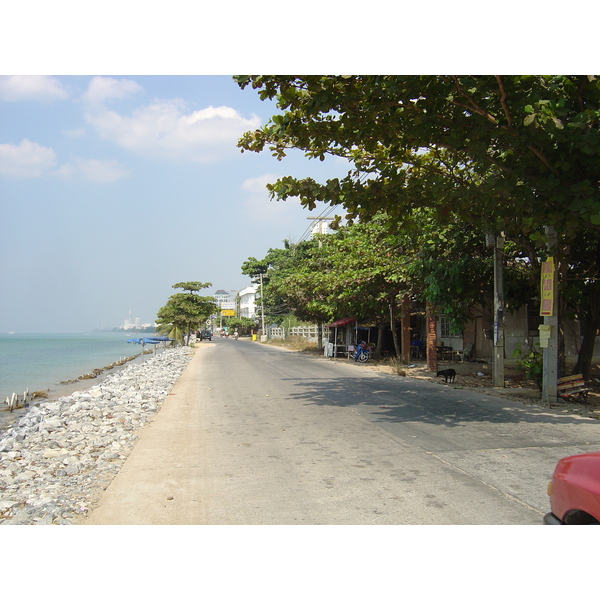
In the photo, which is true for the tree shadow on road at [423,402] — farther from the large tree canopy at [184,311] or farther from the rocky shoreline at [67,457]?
Result: the large tree canopy at [184,311]

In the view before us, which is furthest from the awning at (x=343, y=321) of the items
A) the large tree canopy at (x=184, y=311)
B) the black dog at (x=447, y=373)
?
the large tree canopy at (x=184, y=311)

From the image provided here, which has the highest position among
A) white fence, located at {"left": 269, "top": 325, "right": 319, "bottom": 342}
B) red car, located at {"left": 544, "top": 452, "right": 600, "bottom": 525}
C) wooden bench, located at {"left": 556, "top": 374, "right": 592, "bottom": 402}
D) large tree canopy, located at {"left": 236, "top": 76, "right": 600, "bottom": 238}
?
large tree canopy, located at {"left": 236, "top": 76, "right": 600, "bottom": 238}

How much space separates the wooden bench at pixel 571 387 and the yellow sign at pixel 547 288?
149 centimetres

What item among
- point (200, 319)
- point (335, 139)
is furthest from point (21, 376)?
point (335, 139)

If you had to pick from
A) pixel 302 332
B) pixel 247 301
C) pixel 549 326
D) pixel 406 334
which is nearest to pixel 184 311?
pixel 302 332

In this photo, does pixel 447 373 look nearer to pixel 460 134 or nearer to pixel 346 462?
pixel 460 134

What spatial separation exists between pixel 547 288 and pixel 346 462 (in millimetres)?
7066

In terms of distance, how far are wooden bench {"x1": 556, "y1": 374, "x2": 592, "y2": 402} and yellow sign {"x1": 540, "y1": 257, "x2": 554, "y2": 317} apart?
58.5 inches

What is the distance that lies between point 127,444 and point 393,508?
4936 mm

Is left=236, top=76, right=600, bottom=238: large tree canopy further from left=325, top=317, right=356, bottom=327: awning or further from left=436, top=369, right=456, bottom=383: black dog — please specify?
left=325, top=317, right=356, bottom=327: awning

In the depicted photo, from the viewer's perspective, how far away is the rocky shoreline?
17.4 feet

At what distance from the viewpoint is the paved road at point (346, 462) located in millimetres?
4957

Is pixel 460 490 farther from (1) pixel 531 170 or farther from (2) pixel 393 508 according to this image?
(1) pixel 531 170

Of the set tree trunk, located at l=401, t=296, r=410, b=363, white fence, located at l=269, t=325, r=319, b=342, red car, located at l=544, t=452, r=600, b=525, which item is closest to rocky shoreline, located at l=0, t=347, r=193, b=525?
red car, located at l=544, t=452, r=600, b=525
